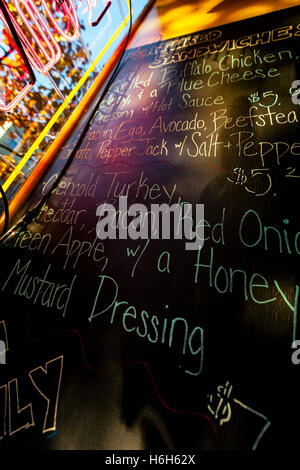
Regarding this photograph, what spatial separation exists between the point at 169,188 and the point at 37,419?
6.17 feet

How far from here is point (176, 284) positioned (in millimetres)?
1457

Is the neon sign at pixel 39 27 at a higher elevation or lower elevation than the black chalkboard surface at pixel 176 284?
higher

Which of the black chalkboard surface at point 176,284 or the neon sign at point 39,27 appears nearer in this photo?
the black chalkboard surface at point 176,284

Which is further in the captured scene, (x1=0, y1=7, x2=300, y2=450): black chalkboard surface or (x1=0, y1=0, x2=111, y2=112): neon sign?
(x1=0, y1=0, x2=111, y2=112): neon sign

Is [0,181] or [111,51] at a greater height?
[111,51]

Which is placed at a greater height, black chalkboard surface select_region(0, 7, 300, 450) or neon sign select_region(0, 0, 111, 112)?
neon sign select_region(0, 0, 111, 112)

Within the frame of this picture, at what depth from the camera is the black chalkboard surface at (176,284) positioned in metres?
1.11

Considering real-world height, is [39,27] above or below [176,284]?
above

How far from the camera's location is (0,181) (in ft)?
9.46

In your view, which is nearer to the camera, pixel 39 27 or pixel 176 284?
pixel 176 284

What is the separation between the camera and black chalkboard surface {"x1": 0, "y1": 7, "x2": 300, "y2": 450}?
111 cm
